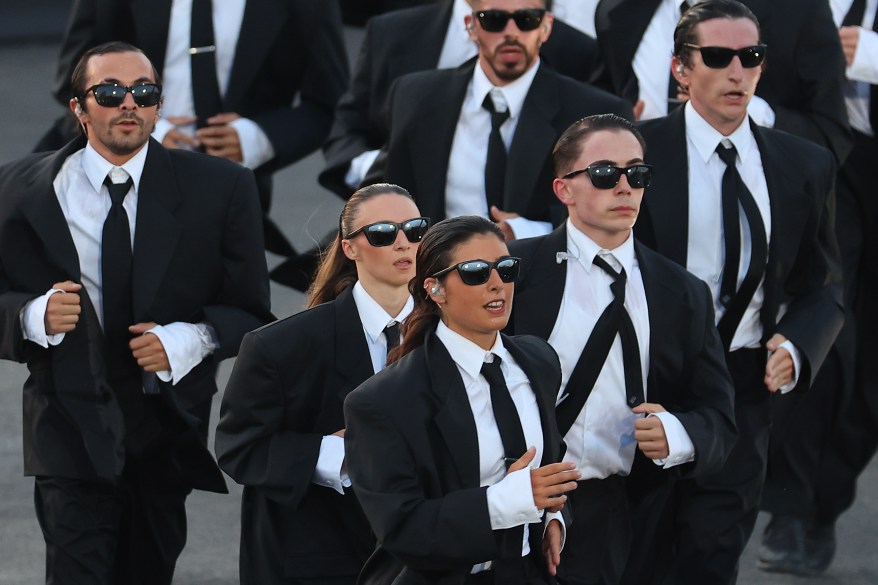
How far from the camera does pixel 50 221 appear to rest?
6773mm

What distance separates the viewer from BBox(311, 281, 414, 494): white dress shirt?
19.8 feet

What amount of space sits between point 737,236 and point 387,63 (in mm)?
1969

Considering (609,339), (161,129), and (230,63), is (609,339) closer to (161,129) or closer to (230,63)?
(161,129)

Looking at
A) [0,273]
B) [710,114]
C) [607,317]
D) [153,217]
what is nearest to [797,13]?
[710,114]

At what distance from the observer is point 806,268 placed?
23.1 ft

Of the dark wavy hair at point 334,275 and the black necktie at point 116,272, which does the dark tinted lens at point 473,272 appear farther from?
the black necktie at point 116,272

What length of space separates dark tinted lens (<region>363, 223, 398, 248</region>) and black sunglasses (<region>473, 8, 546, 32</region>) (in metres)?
1.39

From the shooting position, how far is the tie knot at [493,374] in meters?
5.36

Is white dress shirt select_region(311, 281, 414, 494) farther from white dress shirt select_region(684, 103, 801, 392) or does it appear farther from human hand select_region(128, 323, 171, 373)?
white dress shirt select_region(684, 103, 801, 392)

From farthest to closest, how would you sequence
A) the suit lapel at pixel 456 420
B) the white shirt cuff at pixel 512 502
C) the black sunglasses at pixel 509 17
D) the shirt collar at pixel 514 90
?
the shirt collar at pixel 514 90
the black sunglasses at pixel 509 17
the suit lapel at pixel 456 420
the white shirt cuff at pixel 512 502

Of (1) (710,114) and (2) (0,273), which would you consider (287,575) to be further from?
(1) (710,114)

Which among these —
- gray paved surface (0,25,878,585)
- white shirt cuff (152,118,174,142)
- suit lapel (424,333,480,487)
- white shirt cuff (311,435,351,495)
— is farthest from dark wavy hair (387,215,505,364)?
white shirt cuff (152,118,174,142)

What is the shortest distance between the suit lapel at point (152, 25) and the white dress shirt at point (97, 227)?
1605 millimetres

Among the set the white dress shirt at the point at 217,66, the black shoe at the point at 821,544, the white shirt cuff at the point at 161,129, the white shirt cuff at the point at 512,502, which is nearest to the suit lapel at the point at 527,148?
the white dress shirt at the point at 217,66
